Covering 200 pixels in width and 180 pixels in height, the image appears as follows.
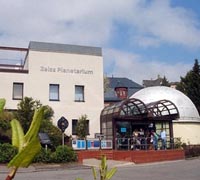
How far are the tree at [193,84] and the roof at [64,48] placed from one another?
94.7ft

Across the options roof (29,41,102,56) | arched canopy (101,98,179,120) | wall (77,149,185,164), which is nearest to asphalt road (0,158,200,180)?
wall (77,149,185,164)

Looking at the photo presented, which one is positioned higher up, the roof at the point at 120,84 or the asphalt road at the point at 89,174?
the roof at the point at 120,84

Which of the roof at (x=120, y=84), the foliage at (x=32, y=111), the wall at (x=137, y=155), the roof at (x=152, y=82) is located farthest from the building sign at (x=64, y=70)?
the roof at (x=152, y=82)

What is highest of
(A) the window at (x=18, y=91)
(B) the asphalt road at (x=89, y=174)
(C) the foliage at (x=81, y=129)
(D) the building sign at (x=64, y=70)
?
(D) the building sign at (x=64, y=70)

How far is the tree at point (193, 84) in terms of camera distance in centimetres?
6328

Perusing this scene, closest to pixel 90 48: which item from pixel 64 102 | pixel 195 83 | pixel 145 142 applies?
pixel 64 102

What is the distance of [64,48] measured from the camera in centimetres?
3747

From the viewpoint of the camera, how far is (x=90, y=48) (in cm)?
3856

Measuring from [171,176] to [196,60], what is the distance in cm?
5000

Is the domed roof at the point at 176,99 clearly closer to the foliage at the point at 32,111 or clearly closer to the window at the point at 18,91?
the window at the point at 18,91

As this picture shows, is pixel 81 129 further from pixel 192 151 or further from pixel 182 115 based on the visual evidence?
pixel 182 115

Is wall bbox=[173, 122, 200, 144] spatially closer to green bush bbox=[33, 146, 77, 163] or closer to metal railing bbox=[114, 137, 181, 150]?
metal railing bbox=[114, 137, 181, 150]

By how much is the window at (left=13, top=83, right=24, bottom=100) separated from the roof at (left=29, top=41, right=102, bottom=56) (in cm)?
334

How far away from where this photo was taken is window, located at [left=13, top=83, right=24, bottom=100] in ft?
115
